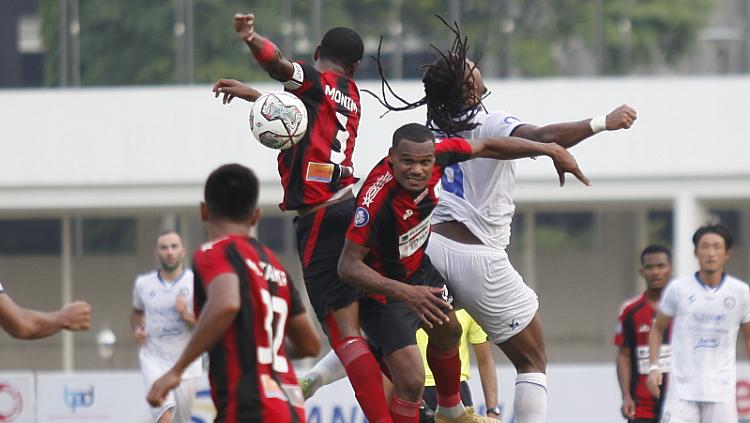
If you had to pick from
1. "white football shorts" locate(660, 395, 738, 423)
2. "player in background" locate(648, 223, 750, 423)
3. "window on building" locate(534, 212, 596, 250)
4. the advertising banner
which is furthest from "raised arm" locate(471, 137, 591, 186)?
"window on building" locate(534, 212, 596, 250)

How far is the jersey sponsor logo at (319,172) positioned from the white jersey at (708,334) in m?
4.37

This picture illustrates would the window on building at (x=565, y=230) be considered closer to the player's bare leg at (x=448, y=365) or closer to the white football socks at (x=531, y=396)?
the player's bare leg at (x=448, y=365)

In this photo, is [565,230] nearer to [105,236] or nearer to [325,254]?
[105,236]

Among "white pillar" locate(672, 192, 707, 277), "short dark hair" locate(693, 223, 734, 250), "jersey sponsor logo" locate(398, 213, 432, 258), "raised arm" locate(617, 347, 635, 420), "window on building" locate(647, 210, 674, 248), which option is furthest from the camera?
"window on building" locate(647, 210, 674, 248)

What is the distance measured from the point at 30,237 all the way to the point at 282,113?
2231 cm

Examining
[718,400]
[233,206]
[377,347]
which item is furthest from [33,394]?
[233,206]

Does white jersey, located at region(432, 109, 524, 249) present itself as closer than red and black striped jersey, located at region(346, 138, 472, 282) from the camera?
No

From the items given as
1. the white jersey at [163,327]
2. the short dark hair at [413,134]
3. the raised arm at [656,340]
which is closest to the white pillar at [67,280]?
the white jersey at [163,327]

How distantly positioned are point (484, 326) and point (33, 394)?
8.76 meters

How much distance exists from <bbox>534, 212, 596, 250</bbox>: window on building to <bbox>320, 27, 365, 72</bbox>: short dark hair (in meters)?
22.6

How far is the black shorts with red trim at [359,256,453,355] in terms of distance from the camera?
796 cm

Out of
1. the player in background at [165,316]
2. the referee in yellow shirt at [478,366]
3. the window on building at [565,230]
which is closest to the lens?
the referee in yellow shirt at [478,366]

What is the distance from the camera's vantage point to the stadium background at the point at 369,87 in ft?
75.8

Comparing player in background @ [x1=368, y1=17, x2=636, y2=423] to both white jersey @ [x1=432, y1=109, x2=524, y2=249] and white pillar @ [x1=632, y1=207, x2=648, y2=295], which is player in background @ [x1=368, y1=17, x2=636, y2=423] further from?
white pillar @ [x1=632, y1=207, x2=648, y2=295]
